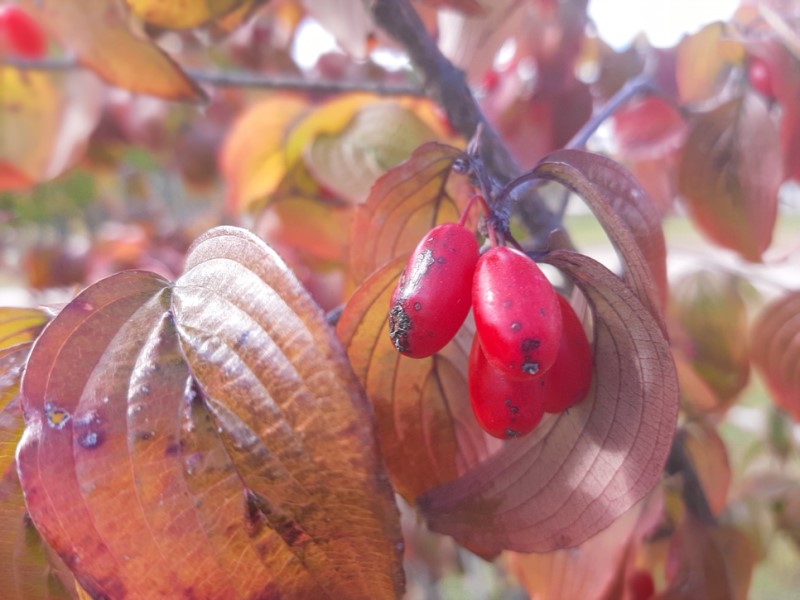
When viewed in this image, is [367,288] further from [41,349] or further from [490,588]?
[490,588]

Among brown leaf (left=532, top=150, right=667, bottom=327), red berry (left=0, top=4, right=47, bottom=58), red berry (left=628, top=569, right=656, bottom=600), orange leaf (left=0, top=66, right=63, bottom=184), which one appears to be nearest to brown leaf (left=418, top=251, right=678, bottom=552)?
brown leaf (left=532, top=150, right=667, bottom=327)

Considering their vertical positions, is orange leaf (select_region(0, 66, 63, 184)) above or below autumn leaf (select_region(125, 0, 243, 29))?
above

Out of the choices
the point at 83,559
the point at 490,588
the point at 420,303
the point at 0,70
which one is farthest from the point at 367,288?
the point at 490,588

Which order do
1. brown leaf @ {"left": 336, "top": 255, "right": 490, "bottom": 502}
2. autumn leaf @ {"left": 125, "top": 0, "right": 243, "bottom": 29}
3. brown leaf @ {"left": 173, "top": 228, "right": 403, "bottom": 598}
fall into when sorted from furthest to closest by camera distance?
autumn leaf @ {"left": 125, "top": 0, "right": 243, "bottom": 29} < brown leaf @ {"left": 336, "top": 255, "right": 490, "bottom": 502} < brown leaf @ {"left": 173, "top": 228, "right": 403, "bottom": 598}

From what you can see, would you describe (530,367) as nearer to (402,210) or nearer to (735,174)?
(402,210)

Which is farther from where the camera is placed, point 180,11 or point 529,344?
point 180,11

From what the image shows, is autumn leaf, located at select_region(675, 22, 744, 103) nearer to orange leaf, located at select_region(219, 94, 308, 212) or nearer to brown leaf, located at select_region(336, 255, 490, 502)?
orange leaf, located at select_region(219, 94, 308, 212)

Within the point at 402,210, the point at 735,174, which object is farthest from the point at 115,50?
the point at 735,174
